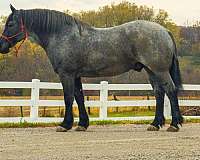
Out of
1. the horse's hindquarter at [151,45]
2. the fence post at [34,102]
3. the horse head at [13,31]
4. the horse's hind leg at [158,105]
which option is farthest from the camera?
the fence post at [34,102]

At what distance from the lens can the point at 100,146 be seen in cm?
798

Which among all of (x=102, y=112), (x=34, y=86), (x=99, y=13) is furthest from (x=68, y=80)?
(x=99, y=13)

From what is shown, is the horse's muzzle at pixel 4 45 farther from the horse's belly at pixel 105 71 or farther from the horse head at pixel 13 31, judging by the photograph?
the horse's belly at pixel 105 71

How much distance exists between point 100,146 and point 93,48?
3.54m

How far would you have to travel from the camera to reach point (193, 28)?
217 ft

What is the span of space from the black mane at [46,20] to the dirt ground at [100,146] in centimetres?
255

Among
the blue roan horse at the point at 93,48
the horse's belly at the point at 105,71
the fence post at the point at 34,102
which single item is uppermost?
the blue roan horse at the point at 93,48

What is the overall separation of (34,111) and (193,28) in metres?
55.8

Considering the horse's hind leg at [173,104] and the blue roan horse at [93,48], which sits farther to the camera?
the horse's hind leg at [173,104]

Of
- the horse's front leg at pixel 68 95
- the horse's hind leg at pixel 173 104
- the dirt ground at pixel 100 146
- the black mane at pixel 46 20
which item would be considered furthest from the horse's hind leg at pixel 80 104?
the horse's hind leg at pixel 173 104

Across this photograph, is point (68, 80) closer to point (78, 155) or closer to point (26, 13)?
point (26, 13)

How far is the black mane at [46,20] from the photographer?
1109 cm

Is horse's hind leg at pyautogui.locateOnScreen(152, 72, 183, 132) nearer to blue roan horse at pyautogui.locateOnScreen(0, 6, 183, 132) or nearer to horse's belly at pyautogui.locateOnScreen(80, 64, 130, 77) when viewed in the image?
blue roan horse at pyautogui.locateOnScreen(0, 6, 183, 132)

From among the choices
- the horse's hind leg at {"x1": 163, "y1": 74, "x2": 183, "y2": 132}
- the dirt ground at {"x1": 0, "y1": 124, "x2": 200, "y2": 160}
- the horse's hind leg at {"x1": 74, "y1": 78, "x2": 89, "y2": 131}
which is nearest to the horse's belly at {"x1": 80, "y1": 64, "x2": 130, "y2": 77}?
the horse's hind leg at {"x1": 74, "y1": 78, "x2": 89, "y2": 131}
